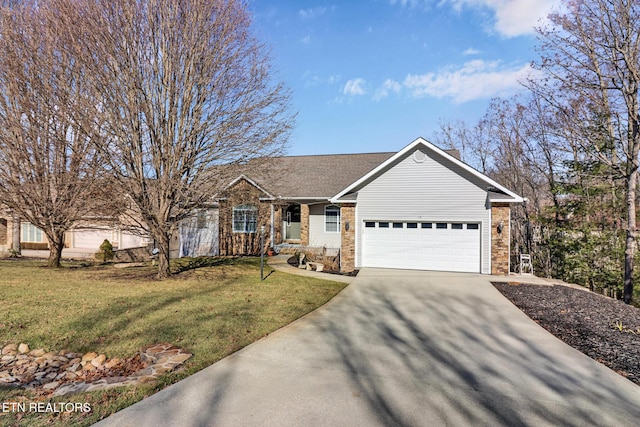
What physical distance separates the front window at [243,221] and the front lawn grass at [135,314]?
694cm

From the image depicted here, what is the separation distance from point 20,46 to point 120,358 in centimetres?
1269

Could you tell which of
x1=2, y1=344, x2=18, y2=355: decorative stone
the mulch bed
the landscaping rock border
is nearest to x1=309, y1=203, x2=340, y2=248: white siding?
the mulch bed

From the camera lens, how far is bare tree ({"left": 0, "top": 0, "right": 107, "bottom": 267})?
33.5ft

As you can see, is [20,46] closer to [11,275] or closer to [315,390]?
[11,275]

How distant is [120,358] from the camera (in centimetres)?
499

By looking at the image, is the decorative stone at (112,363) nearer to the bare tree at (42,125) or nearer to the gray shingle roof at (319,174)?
the bare tree at (42,125)

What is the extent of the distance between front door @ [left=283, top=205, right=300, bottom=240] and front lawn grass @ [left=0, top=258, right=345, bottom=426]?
25.8 ft

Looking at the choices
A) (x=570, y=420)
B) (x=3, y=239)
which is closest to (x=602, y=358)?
(x=570, y=420)

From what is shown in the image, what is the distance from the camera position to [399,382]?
440cm

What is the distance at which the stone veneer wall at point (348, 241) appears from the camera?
14.0 metres

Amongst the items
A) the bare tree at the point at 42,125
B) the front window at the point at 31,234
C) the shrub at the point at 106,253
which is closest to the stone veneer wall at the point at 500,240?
the bare tree at the point at 42,125

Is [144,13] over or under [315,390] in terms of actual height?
over

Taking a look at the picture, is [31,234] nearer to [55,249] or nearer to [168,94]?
[55,249]

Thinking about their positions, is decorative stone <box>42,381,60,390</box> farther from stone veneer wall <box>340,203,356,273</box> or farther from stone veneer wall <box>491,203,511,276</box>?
stone veneer wall <box>491,203,511,276</box>
